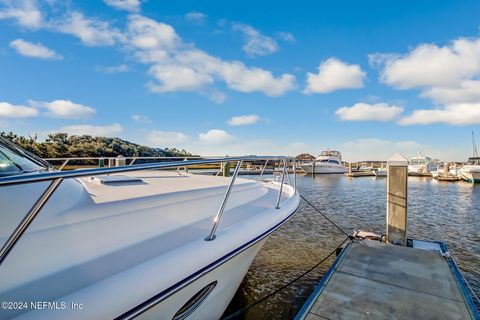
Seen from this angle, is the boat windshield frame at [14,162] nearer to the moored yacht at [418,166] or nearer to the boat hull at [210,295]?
the boat hull at [210,295]

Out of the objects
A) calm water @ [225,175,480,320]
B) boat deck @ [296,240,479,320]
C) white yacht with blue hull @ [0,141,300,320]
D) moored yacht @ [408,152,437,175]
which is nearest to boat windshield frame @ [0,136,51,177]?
white yacht with blue hull @ [0,141,300,320]

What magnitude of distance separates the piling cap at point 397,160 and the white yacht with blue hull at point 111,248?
395cm

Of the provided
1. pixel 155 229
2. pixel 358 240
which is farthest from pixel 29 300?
pixel 358 240

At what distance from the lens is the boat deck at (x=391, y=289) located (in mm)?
2971

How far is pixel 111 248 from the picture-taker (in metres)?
1.75

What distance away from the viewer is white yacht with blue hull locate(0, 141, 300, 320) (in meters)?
1.31

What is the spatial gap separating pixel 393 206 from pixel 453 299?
2457 millimetres

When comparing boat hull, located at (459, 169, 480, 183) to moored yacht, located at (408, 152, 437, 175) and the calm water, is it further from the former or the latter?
the calm water

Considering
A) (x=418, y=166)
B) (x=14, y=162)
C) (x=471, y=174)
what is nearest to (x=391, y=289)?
(x=14, y=162)

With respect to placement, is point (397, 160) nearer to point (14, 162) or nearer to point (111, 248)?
point (111, 248)

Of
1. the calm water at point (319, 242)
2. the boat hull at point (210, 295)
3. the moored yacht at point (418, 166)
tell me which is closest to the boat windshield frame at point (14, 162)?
the boat hull at point (210, 295)

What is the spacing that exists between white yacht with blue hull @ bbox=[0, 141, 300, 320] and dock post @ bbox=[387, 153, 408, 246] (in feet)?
12.7

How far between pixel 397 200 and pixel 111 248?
5.47 m

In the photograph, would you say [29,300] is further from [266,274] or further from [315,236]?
[315,236]
